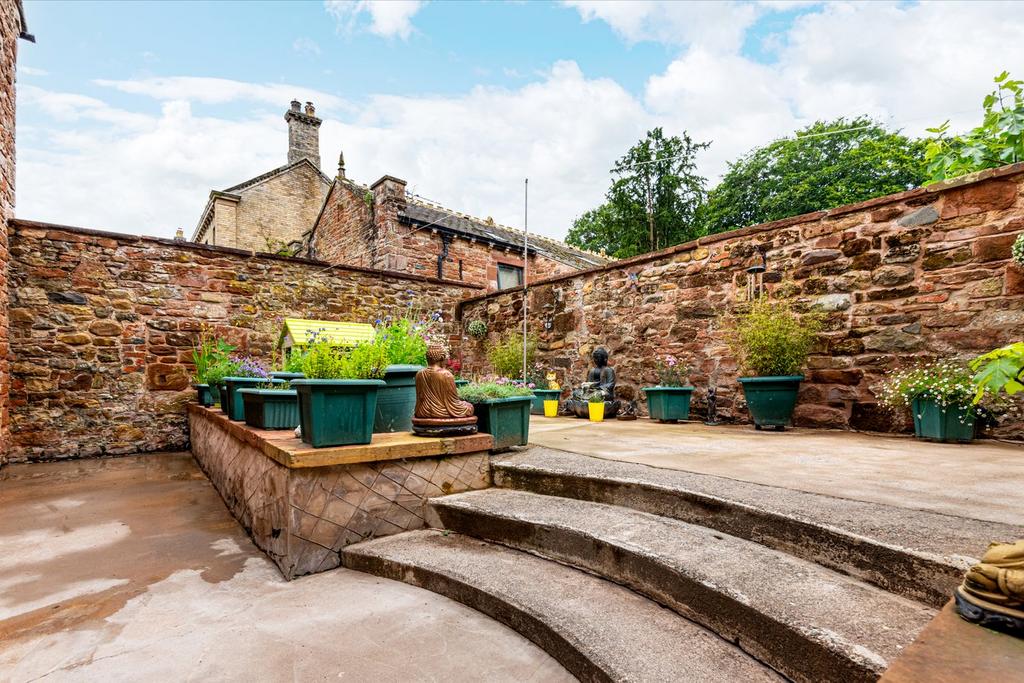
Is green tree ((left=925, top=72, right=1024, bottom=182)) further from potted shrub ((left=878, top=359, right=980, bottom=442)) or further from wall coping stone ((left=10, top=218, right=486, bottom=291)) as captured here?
wall coping stone ((left=10, top=218, right=486, bottom=291))

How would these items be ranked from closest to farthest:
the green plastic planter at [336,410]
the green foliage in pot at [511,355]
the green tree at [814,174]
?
the green plastic planter at [336,410]
the green foliage in pot at [511,355]
the green tree at [814,174]

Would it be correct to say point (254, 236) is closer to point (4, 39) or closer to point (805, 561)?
point (4, 39)

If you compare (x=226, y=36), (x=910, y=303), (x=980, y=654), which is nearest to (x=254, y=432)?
(x=980, y=654)

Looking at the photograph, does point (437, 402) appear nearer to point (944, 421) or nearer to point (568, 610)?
point (568, 610)

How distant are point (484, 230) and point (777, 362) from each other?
8.70 meters

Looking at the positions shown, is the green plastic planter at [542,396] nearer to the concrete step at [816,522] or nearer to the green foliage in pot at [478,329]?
the green foliage in pot at [478,329]

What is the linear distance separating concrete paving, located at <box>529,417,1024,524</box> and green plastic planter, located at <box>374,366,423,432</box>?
1040 millimetres

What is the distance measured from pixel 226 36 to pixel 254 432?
394 centimetres

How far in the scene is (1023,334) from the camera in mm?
3186

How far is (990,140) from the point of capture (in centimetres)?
434

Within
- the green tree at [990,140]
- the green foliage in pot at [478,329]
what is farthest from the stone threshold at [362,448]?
the green tree at [990,140]

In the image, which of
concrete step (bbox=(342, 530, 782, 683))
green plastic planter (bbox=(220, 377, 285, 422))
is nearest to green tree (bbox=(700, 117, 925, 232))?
green plastic planter (bbox=(220, 377, 285, 422))

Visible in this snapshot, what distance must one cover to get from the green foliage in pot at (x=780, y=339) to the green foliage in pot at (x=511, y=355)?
3205 millimetres

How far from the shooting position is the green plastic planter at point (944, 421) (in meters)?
3.18
